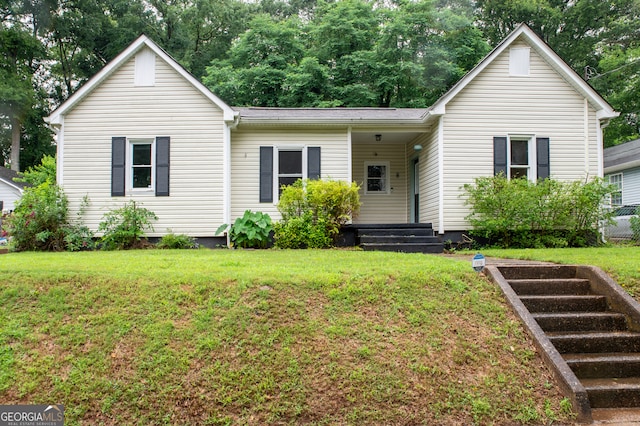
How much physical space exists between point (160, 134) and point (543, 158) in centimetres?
984

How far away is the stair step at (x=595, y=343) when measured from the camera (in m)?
5.02

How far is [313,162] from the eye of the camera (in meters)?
12.3

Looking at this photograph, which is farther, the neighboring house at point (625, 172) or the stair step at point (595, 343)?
the neighboring house at point (625, 172)

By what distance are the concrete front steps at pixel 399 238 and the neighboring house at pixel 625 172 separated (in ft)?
31.4

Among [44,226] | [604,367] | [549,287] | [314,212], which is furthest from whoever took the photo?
[314,212]

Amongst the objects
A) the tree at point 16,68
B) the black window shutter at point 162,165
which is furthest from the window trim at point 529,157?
the tree at point 16,68

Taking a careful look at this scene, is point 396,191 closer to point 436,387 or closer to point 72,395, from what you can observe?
point 436,387

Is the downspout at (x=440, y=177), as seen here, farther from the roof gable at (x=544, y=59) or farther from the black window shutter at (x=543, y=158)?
the black window shutter at (x=543, y=158)

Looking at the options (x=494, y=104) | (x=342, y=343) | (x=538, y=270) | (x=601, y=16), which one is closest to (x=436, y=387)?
(x=342, y=343)

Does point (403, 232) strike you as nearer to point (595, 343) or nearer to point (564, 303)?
point (564, 303)

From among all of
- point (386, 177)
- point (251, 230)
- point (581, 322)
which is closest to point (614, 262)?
point (581, 322)

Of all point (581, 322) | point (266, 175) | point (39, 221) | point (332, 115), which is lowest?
point (581, 322)

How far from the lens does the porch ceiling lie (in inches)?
509

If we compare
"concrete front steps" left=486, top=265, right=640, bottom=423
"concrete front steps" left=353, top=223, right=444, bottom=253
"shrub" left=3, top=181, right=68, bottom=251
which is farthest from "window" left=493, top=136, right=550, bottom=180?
"shrub" left=3, top=181, right=68, bottom=251
